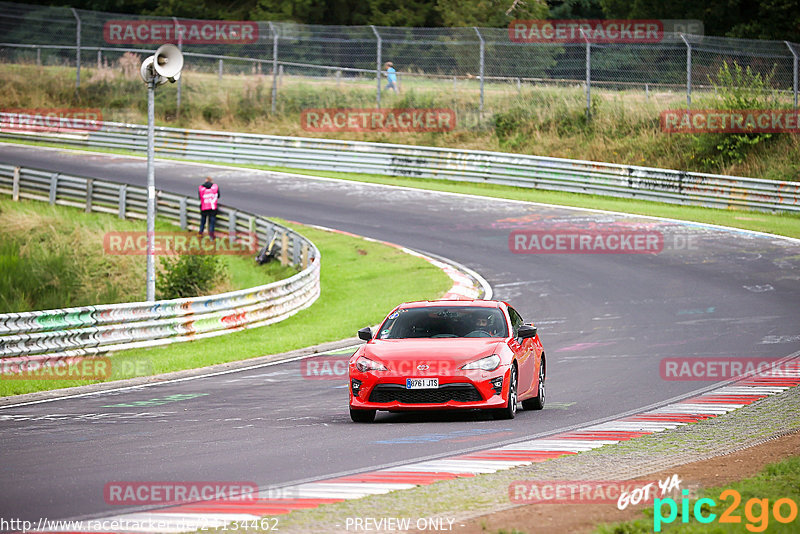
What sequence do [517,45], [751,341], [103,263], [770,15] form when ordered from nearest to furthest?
1. [751,341]
2. [103,263]
3. [517,45]
4. [770,15]

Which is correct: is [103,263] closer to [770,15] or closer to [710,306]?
[710,306]

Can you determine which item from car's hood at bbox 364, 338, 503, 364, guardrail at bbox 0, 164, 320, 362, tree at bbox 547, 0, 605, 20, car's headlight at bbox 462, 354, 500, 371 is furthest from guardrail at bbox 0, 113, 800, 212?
tree at bbox 547, 0, 605, 20

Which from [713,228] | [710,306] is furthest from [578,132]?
[710,306]

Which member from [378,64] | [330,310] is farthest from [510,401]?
[378,64]

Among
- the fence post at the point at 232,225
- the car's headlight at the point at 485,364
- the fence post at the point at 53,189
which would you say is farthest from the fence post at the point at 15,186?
the car's headlight at the point at 485,364

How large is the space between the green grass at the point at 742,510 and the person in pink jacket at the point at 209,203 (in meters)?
23.2

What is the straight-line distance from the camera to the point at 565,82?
39.4 metres

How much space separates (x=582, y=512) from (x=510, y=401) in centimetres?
473

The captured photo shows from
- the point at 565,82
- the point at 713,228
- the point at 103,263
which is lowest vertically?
the point at 103,263

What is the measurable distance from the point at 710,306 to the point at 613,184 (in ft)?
49.9

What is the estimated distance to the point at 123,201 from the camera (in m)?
33.3

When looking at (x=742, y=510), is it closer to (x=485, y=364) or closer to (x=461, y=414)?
(x=485, y=364)

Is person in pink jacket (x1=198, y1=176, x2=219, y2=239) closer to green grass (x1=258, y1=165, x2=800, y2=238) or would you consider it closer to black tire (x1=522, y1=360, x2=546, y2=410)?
green grass (x1=258, y1=165, x2=800, y2=238)

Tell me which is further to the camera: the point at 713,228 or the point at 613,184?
the point at 613,184
